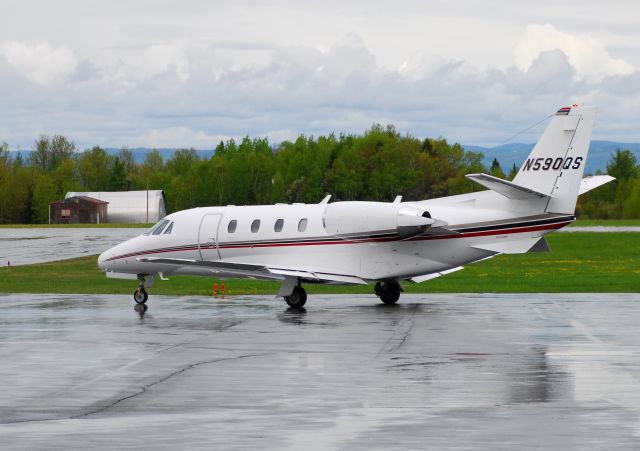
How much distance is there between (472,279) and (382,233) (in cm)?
1634

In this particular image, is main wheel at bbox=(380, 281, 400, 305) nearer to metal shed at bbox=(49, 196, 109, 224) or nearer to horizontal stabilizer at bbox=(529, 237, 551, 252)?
horizontal stabilizer at bbox=(529, 237, 551, 252)

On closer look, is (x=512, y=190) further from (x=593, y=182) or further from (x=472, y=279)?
(x=472, y=279)

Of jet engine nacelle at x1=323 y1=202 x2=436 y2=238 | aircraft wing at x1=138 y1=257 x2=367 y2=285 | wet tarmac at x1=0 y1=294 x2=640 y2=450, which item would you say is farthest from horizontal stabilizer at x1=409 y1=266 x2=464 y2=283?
aircraft wing at x1=138 y1=257 x2=367 y2=285

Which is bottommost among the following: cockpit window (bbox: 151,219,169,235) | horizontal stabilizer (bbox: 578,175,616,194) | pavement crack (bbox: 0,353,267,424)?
pavement crack (bbox: 0,353,267,424)

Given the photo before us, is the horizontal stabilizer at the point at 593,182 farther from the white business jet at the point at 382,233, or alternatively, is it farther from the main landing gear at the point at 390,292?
the main landing gear at the point at 390,292

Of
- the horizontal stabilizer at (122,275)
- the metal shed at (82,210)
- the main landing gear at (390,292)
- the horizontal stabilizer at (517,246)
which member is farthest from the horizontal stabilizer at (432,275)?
the metal shed at (82,210)

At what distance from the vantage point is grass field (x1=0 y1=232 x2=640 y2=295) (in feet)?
135

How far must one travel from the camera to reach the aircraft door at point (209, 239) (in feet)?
112

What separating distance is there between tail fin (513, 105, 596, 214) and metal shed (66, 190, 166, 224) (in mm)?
153726

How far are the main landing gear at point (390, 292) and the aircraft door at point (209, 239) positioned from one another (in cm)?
492

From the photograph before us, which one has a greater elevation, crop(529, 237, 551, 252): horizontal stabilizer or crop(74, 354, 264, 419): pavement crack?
crop(529, 237, 551, 252): horizontal stabilizer

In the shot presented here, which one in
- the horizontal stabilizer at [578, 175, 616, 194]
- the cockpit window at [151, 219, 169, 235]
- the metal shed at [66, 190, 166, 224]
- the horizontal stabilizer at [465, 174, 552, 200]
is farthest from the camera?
the metal shed at [66, 190, 166, 224]

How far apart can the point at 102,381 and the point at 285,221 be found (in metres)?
15.8

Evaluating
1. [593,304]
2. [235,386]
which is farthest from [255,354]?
[593,304]
